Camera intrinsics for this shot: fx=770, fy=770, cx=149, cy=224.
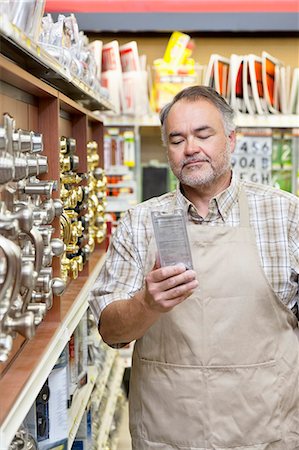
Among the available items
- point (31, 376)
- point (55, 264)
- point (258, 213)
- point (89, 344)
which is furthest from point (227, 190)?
point (89, 344)

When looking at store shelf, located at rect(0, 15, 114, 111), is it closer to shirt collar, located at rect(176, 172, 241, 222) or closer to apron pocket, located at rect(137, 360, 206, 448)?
shirt collar, located at rect(176, 172, 241, 222)

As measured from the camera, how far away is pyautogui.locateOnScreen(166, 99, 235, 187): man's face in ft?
7.96

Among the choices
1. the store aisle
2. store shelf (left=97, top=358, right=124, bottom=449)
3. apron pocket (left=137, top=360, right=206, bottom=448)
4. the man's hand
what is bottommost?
the store aisle

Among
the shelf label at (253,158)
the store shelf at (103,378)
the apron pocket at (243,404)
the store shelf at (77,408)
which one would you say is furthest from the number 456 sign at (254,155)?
the apron pocket at (243,404)

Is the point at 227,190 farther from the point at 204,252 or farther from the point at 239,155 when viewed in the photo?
the point at 239,155

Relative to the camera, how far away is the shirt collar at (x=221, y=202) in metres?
2.46

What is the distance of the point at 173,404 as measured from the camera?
2400mm

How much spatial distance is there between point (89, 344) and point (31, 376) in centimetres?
169

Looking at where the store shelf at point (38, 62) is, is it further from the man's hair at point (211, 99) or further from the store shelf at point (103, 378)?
the store shelf at point (103, 378)

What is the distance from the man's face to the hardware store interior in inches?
14.6

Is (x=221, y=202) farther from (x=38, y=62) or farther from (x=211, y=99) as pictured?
(x=38, y=62)

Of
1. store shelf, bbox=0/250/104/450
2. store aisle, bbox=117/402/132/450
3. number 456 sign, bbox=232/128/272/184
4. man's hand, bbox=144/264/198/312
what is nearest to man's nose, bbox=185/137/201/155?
man's hand, bbox=144/264/198/312

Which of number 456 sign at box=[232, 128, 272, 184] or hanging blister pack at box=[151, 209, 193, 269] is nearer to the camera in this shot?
hanging blister pack at box=[151, 209, 193, 269]

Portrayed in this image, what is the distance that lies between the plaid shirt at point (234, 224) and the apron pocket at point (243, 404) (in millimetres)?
263
